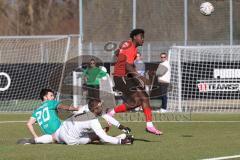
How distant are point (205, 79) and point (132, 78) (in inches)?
377

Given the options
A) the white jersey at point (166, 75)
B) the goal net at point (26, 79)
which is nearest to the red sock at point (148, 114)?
the white jersey at point (166, 75)

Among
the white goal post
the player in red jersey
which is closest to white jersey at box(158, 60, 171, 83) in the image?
the white goal post

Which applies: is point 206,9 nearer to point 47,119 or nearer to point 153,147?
point 47,119

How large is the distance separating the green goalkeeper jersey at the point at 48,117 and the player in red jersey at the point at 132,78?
175 centimetres

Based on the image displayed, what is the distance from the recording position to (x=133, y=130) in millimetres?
16266

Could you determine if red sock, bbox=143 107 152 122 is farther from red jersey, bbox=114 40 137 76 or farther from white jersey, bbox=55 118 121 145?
white jersey, bbox=55 118 121 145

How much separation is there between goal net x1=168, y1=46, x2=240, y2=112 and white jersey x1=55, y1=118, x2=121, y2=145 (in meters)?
10.9

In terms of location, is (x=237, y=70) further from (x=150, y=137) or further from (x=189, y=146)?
(x=189, y=146)

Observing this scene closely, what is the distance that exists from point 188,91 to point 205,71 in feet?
2.69

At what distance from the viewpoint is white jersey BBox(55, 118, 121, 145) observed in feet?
41.7

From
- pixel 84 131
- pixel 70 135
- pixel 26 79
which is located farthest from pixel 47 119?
pixel 26 79

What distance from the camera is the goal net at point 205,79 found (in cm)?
2358

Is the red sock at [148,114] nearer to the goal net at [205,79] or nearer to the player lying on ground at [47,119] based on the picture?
the player lying on ground at [47,119]

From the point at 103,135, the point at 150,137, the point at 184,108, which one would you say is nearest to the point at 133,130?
the point at 150,137
